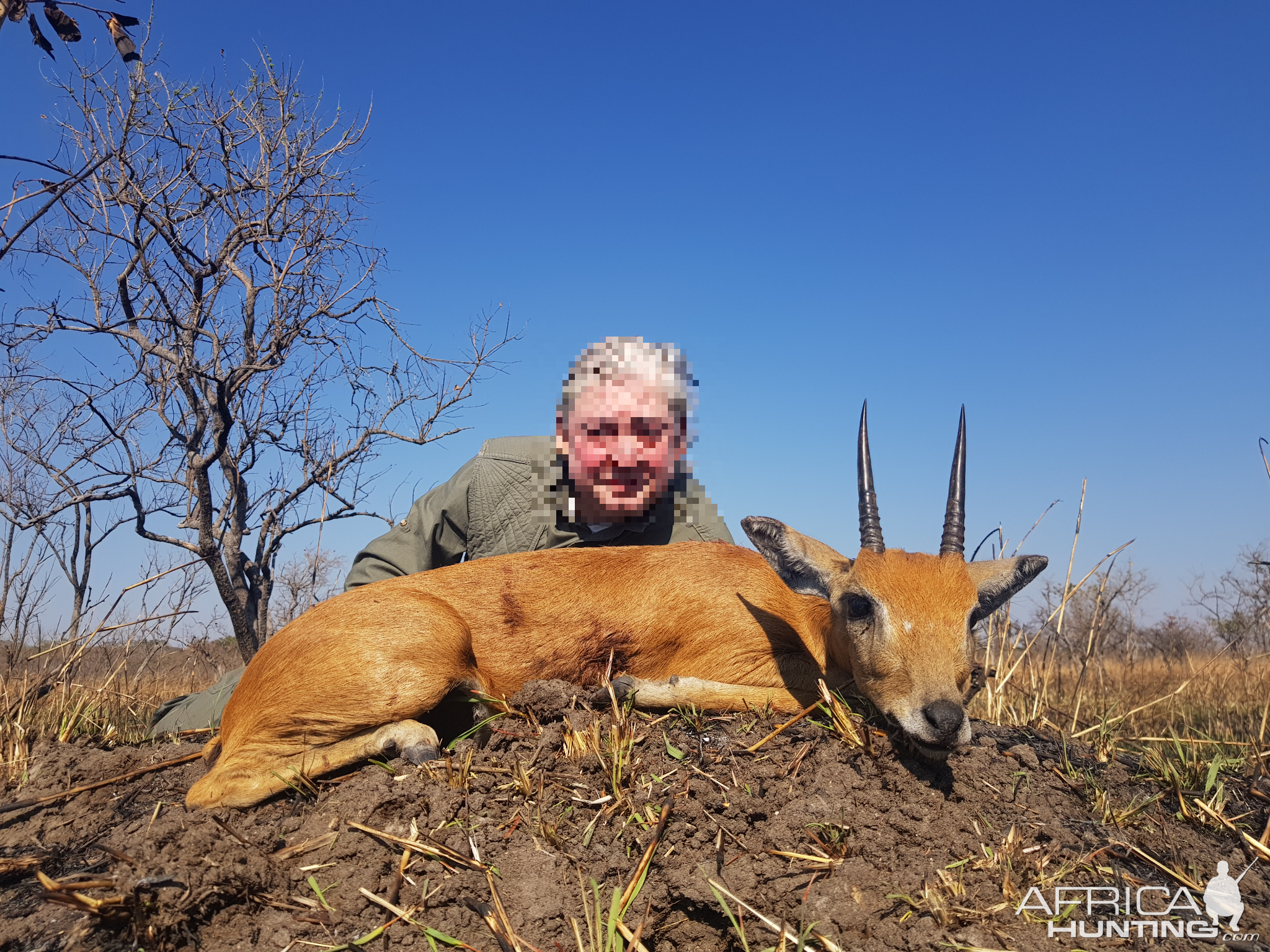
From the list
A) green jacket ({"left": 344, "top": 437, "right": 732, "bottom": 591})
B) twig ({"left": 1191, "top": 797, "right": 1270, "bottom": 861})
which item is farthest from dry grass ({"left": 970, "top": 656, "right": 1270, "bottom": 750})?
green jacket ({"left": 344, "top": 437, "right": 732, "bottom": 591})

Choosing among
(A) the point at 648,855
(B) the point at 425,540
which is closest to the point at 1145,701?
(B) the point at 425,540

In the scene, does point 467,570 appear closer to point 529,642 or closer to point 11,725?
point 529,642

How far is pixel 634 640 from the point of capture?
4.70m

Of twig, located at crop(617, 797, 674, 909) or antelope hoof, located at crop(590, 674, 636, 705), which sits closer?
twig, located at crop(617, 797, 674, 909)

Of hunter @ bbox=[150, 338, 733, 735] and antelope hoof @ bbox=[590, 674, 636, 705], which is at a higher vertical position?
hunter @ bbox=[150, 338, 733, 735]

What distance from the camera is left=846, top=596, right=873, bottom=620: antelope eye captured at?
413 cm

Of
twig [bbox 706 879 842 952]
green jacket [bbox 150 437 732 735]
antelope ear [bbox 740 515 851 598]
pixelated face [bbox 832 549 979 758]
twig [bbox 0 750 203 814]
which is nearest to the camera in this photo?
twig [bbox 706 879 842 952]

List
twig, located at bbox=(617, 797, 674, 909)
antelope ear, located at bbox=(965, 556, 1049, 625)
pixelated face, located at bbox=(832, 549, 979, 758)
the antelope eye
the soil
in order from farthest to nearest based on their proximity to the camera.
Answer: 1. antelope ear, located at bbox=(965, 556, 1049, 625)
2. the antelope eye
3. pixelated face, located at bbox=(832, 549, 979, 758)
4. twig, located at bbox=(617, 797, 674, 909)
5. the soil

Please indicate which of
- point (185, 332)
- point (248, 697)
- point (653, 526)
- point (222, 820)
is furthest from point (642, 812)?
point (185, 332)

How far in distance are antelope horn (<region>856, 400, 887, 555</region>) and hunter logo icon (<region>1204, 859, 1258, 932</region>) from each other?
79.8 inches

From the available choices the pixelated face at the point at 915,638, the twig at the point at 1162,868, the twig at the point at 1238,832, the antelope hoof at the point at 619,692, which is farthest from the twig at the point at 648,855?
the twig at the point at 1238,832

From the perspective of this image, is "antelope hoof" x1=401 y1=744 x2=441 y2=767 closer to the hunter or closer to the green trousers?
the hunter

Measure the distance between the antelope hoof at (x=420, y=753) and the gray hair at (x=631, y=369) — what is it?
3249mm

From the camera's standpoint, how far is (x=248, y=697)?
4.43 metres
